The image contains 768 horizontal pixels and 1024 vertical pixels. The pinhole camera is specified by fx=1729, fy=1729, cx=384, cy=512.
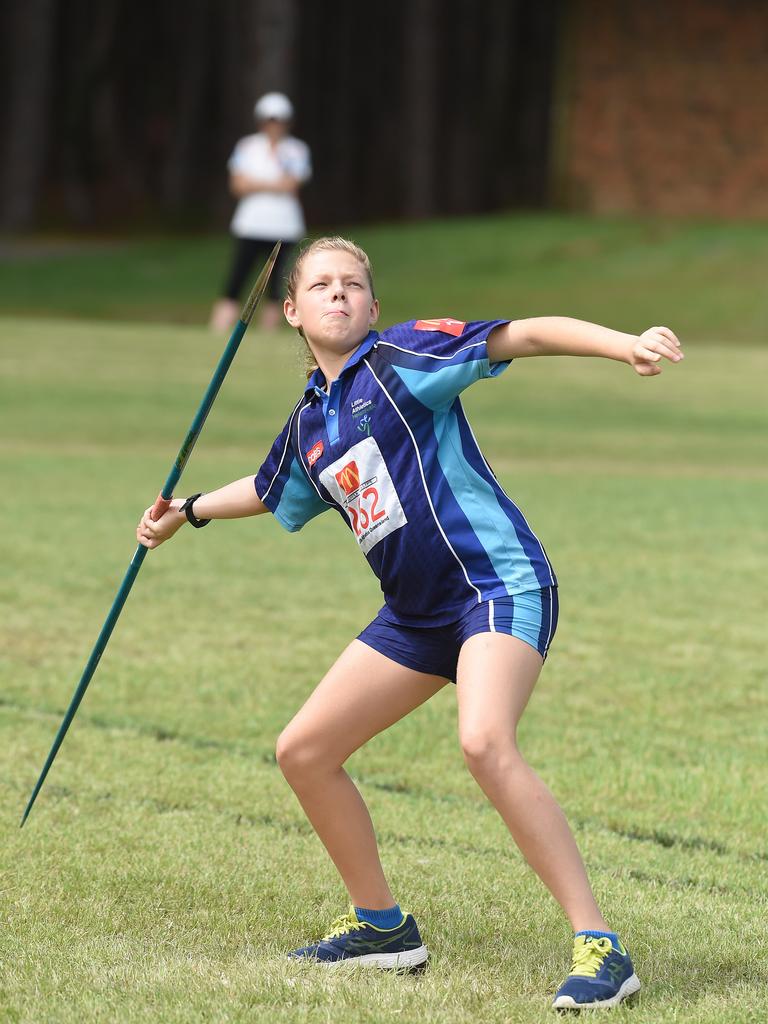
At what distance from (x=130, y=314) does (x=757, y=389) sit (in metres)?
8.52

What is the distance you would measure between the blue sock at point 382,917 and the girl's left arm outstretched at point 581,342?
1056 mm

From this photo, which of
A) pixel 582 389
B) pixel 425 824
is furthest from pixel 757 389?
pixel 425 824

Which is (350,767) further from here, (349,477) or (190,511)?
(349,477)

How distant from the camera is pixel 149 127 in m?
35.1

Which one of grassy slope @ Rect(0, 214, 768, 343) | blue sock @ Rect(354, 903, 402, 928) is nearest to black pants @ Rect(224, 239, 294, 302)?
grassy slope @ Rect(0, 214, 768, 343)

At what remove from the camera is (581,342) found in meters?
3.02

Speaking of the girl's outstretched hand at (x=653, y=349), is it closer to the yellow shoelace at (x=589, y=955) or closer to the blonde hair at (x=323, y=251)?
the blonde hair at (x=323, y=251)

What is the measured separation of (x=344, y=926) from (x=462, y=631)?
2.05ft

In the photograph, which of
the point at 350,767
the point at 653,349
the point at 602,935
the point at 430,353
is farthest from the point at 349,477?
the point at 350,767

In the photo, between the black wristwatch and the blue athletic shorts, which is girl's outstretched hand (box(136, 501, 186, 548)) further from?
the blue athletic shorts

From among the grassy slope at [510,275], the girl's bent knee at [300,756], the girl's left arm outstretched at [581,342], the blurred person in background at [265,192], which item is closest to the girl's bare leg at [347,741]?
the girl's bent knee at [300,756]

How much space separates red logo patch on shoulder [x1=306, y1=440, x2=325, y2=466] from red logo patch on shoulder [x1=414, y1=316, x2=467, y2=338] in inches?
11.3

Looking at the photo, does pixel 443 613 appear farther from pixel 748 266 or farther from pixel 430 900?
pixel 748 266

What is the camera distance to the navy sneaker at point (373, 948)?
126 inches
